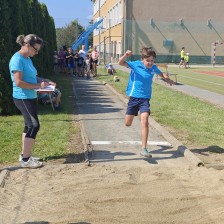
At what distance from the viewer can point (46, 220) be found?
4203mm

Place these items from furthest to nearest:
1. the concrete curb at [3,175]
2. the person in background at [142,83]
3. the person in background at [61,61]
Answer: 1. the person in background at [61,61]
2. the person in background at [142,83]
3. the concrete curb at [3,175]

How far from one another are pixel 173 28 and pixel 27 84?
40.4m

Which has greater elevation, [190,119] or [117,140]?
[117,140]

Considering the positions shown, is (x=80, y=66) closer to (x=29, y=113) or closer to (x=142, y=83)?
(x=142, y=83)

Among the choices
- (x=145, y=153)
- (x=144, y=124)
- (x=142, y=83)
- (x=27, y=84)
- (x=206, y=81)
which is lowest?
(x=206, y=81)

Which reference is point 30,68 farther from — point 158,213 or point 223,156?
point 223,156

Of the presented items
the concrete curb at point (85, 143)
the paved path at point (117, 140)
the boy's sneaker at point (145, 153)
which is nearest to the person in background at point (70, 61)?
the paved path at point (117, 140)

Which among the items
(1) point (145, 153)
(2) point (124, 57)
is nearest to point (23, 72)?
(2) point (124, 57)

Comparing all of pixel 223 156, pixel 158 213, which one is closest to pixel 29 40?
pixel 158 213

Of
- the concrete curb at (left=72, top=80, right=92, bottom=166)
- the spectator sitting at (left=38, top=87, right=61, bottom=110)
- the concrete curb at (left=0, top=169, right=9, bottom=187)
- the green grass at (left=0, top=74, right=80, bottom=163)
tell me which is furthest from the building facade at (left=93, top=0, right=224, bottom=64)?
the concrete curb at (left=0, top=169, right=9, bottom=187)

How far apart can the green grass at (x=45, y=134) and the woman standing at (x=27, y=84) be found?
556 millimetres

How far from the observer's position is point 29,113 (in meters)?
5.99

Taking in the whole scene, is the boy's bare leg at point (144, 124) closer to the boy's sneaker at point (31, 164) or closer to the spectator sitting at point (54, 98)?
the boy's sneaker at point (31, 164)

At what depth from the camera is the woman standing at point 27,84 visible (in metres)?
5.72
